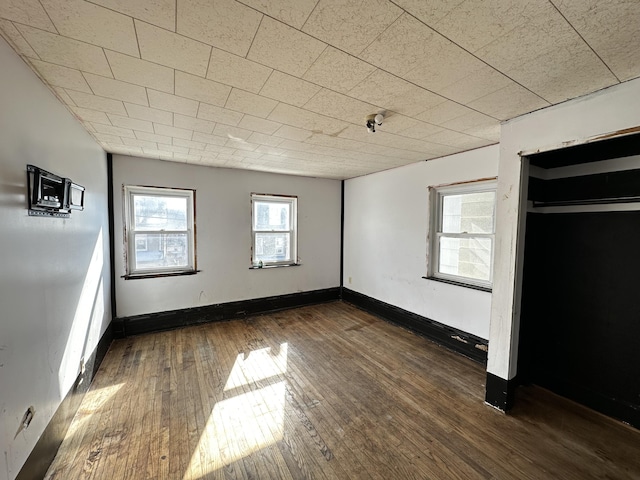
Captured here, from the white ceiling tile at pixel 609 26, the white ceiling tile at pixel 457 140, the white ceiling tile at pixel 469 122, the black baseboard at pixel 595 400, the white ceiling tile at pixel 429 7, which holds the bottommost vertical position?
the black baseboard at pixel 595 400

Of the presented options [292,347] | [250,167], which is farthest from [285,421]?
[250,167]

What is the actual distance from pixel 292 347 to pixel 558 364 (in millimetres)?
2677

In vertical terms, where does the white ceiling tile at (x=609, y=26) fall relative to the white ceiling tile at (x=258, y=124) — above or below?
above

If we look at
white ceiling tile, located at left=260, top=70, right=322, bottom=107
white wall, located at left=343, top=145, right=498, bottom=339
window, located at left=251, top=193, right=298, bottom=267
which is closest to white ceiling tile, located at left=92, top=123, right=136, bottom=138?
white ceiling tile, located at left=260, top=70, right=322, bottom=107

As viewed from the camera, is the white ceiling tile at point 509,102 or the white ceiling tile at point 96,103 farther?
the white ceiling tile at point 96,103

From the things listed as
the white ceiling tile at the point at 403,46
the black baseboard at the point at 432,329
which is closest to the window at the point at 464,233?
the black baseboard at the point at 432,329

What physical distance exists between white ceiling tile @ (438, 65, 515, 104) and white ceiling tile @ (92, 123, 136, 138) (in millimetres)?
2756

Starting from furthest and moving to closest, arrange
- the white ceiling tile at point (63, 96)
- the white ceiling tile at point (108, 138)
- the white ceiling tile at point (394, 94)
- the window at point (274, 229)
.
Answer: the window at point (274, 229) → the white ceiling tile at point (108, 138) → the white ceiling tile at point (63, 96) → the white ceiling tile at point (394, 94)

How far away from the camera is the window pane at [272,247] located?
4.44 metres

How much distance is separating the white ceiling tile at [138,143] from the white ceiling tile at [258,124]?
1297 millimetres

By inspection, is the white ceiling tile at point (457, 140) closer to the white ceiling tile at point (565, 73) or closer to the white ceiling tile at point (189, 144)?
the white ceiling tile at point (565, 73)

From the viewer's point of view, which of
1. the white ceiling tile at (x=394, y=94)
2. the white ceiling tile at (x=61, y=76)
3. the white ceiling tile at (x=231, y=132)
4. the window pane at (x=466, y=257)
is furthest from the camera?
the window pane at (x=466, y=257)

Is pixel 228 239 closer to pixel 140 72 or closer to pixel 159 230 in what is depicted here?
pixel 159 230

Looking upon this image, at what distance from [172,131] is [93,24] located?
138cm
